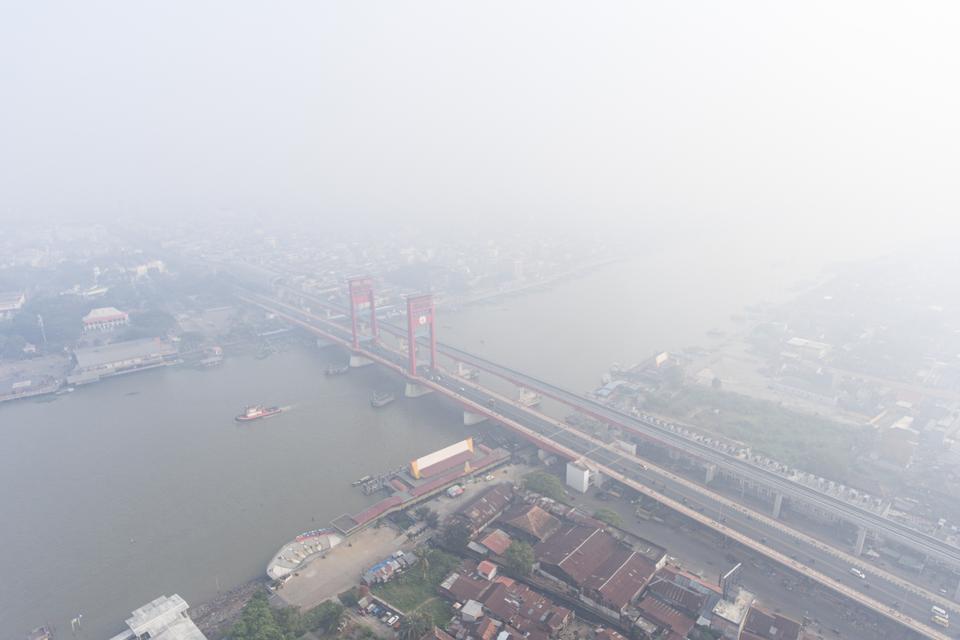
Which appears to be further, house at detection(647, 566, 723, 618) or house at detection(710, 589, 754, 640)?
house at detection(647, 566, 723, 618)

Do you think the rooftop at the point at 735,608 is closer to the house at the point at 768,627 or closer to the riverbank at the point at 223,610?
the house at the point at 768,627

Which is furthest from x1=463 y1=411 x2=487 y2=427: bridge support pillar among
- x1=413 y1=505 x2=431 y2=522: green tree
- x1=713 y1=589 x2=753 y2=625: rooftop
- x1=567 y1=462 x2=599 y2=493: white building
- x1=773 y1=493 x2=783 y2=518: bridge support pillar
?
x1=713 y1=589 x2=753 y2=625: rooftop

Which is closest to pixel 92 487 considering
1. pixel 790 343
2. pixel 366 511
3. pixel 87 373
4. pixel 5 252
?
pixel 366 511

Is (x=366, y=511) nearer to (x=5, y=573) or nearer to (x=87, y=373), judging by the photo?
(x=5, y=573)

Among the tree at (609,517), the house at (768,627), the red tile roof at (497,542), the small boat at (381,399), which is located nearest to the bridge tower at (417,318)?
the small boat at (381,399)

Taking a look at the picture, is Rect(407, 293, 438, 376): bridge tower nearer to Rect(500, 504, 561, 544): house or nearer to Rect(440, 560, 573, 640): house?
Rect(500, 504, 561, 544): house
